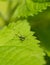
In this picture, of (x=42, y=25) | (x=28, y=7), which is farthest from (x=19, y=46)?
(x=42, y=25)

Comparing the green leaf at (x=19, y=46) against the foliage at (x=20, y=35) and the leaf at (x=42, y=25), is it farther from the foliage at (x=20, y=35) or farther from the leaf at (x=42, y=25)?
the leaf at (x=42, y=25)

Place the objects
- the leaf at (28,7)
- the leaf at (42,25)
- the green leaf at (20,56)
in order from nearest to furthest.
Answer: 1. the green leaf at (20,56)
2. the leaf at (28,7)
3. the leaf at (42,25)

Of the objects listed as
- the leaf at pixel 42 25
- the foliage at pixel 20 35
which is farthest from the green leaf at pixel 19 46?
the leaf at pixel 42 25

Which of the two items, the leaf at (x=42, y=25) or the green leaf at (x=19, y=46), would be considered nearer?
the green leaf at (x=19, y=46)

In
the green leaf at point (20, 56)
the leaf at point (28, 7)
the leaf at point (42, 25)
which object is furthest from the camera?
the leaf at point (42, 25)

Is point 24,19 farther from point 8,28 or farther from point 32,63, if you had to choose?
point 32,63

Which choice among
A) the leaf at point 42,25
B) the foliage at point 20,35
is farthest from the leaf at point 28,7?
the leaf at point 42,25

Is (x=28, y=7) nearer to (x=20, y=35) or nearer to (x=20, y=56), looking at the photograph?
(x=20, y=35)

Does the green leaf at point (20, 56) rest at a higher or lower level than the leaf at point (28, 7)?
lower

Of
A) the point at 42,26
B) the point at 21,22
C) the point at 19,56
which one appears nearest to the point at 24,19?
the point at 21,22
